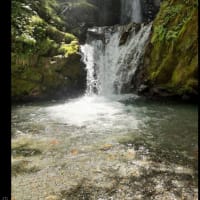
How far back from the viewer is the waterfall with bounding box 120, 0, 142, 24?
1940cm

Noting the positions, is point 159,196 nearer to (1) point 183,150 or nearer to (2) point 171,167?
(2) point 171,167

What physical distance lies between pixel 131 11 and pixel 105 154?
1620 cm

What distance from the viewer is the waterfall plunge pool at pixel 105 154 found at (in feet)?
12.5

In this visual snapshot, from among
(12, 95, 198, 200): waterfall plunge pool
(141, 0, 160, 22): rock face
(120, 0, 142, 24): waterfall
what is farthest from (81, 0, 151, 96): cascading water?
(141, 0, 160, 22): rock face

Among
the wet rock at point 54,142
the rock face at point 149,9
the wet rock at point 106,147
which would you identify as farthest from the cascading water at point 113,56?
the wet rock at point 106,147

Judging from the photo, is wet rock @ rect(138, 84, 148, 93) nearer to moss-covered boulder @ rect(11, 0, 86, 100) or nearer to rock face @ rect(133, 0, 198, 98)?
rock face @ rect(133, 0, 198, 98)

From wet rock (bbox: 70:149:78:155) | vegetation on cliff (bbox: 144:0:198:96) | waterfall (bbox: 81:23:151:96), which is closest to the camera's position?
wet rock (bbox: 70:149:78:155)

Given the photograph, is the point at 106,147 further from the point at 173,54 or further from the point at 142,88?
the point at 142,88

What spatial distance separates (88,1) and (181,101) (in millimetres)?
11032

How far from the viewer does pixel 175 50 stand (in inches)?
432

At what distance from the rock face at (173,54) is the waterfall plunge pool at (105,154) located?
1.93 meters

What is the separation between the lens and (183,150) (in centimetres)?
526

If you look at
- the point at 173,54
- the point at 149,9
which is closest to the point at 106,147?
the point at 173,54

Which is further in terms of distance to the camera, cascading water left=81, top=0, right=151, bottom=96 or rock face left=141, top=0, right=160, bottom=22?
rock face left=141, top=0, right=160, bottom=22
